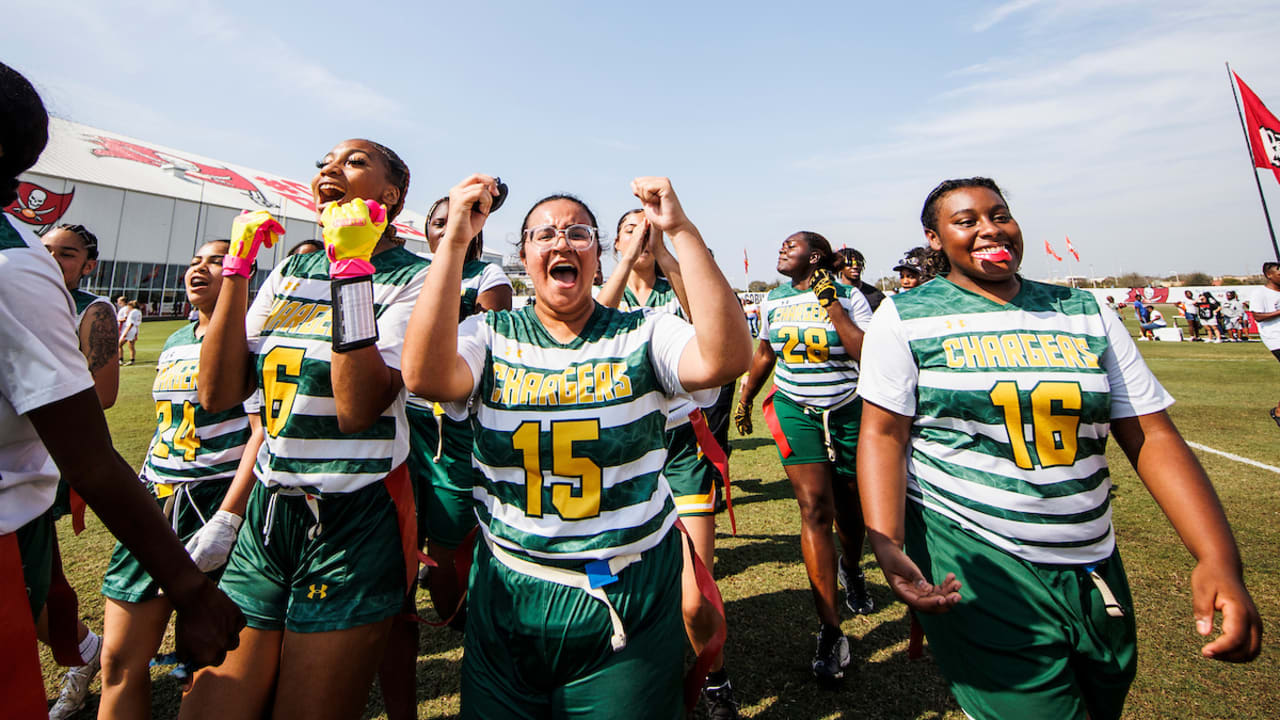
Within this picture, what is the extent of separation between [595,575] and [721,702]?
173cm

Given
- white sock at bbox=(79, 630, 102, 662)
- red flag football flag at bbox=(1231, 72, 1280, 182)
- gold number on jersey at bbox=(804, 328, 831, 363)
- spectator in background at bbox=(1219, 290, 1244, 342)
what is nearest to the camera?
white sock at bbox=(79, 630, 102, 662)

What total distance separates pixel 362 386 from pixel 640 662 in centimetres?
126

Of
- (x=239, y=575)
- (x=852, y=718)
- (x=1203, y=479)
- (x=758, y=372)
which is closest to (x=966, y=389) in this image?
(x=1203, y=479)

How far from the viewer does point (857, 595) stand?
4.11 meters

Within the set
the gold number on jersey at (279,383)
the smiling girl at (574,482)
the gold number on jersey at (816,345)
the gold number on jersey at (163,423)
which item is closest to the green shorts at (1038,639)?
the smiling girl at (574,482)

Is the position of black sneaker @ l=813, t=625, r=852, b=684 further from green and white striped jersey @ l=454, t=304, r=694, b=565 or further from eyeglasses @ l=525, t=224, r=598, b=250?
eyeglasses @ l=525, t=224, r=598, b=250

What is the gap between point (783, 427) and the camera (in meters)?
4.14

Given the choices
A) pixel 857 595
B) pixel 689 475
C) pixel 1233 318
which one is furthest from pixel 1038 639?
pixel 1233 318

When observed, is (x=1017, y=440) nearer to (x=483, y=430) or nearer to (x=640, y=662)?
(x=640, y=662)

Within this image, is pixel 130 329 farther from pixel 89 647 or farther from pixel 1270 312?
pixel 1270 312

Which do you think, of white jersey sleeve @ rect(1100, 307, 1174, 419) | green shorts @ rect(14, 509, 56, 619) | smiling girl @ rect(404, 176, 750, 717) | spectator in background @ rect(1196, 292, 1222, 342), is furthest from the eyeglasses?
spectator in background @ rect(1196, 292, 1222, 342)

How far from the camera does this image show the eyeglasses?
6.45 ft

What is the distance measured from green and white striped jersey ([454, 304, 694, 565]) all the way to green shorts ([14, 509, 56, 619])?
1.20 meters

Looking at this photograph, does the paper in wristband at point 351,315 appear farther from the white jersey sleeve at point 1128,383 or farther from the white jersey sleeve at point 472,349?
the white jersey sleeve at point 1128,383
